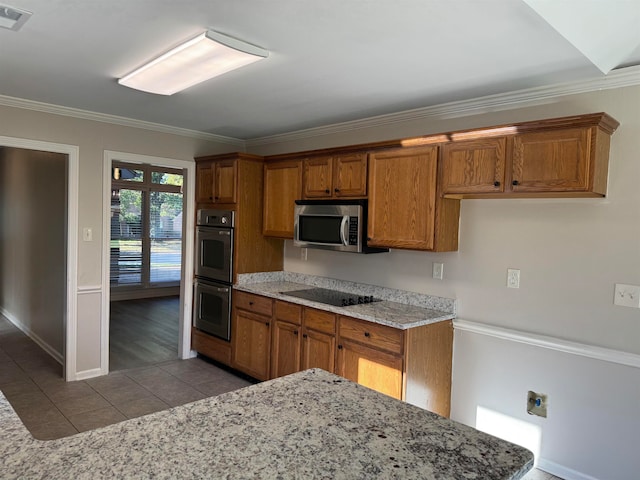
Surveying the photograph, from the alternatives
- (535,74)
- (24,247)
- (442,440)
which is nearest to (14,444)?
(442,440)

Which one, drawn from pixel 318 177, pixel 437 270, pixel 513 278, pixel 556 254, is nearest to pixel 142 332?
pixel 318 177

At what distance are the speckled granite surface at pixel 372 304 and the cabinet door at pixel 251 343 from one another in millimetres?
258

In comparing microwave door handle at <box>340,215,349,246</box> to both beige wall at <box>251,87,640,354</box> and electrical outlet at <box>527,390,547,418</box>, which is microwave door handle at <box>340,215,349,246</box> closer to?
beige wall at <box>251,87,640,354</box>

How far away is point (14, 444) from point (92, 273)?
3.25m

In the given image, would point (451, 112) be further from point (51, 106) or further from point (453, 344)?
point (51, 106)

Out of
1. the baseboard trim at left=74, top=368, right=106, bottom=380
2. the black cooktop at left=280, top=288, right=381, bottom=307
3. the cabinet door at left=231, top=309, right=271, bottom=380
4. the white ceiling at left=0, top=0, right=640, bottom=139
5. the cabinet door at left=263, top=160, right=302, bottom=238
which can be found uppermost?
the white ceiling at left=0, top=0, right=640, bottom=139

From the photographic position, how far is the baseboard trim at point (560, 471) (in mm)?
2617

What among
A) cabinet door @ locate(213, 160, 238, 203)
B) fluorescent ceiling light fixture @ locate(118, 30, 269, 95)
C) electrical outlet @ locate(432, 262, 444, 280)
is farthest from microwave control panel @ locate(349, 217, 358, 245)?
fluorescent ceiling light fixture @ locate(118, 30, 269, 95)

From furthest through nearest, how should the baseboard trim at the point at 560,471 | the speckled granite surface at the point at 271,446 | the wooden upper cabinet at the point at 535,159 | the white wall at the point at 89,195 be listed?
the white wall at the point at 89,195 < the baseboard trim at the point at 560,471 < the wooden upper cabinet at the point at 535,159 < the speckled granite surface at the point at 271,446

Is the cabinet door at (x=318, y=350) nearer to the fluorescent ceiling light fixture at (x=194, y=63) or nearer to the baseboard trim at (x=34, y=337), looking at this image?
the fluorescent ceiling light fixture at (x=194, y=63)

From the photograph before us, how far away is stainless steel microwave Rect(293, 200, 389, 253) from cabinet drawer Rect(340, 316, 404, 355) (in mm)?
573

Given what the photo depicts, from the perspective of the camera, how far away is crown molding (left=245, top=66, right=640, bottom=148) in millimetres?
2494

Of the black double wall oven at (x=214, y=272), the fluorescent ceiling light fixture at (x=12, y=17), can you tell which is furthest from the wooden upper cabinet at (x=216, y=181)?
the fluorescent ceiling light fixture at (x=12, y=17)

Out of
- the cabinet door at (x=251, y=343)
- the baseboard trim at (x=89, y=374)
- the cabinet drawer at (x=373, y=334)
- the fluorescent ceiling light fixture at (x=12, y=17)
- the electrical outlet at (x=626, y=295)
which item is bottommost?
the baseboard trim at (x=89, y=374)
